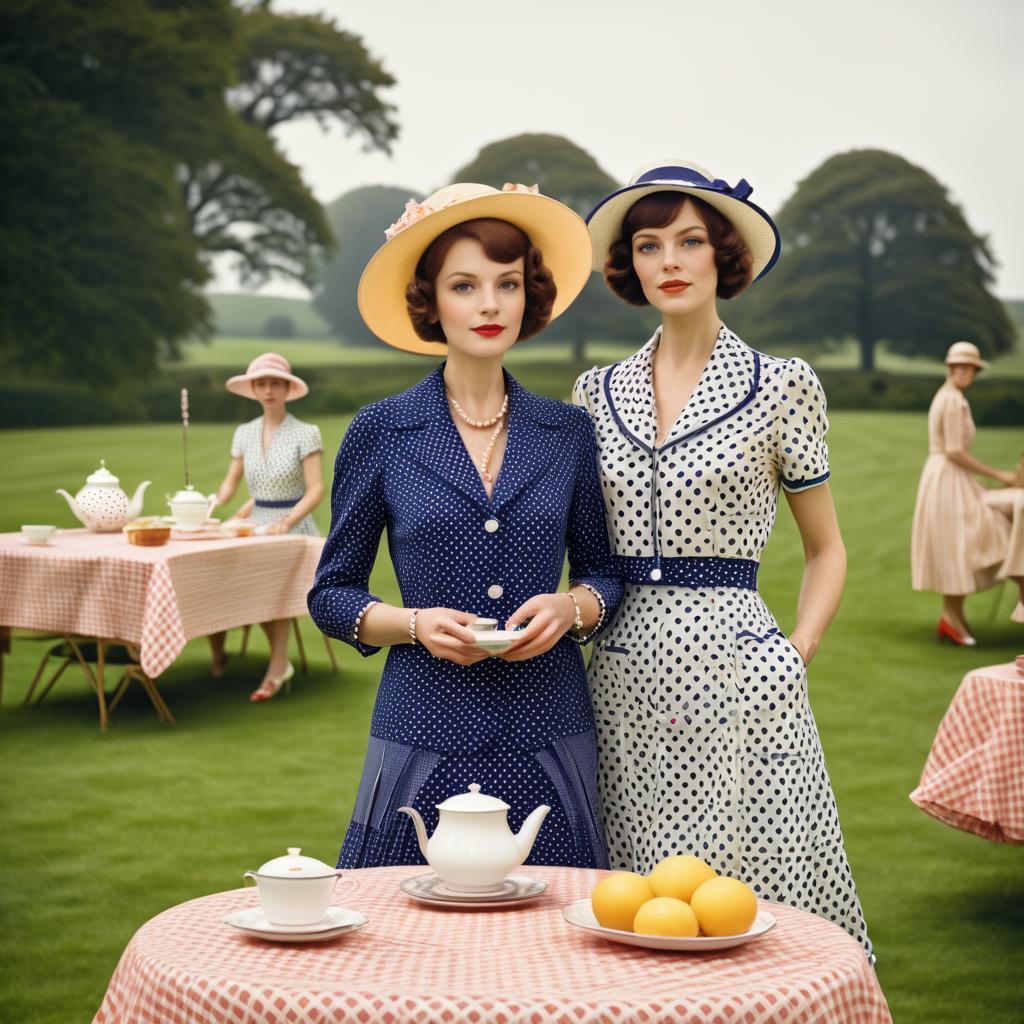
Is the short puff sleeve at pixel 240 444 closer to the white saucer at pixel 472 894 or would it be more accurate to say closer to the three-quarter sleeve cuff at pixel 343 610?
the three-quarter sleeve cuff at pixel 343 610

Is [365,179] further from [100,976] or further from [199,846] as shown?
[100,976]

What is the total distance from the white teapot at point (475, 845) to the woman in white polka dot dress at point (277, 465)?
537 cm

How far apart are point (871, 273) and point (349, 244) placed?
17.6 ft

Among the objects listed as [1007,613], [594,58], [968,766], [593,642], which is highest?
[594,58]

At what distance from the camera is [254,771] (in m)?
5.82

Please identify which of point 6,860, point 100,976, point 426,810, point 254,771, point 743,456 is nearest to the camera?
point 426,810

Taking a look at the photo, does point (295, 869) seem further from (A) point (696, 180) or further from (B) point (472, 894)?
(A) point (696, 180)

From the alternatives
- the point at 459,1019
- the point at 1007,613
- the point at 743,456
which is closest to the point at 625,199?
the point at 743,456

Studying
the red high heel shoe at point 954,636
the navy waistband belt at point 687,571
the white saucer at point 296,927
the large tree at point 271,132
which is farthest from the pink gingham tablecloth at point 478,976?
the large tree at point 271,132

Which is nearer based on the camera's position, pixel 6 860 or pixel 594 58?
pixel 6 860

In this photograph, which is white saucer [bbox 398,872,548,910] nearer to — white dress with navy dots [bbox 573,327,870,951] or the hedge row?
white dress with navy dots [bbox 573,327,870,951]

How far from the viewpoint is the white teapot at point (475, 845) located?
64.1 inches

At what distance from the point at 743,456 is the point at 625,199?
0.43m

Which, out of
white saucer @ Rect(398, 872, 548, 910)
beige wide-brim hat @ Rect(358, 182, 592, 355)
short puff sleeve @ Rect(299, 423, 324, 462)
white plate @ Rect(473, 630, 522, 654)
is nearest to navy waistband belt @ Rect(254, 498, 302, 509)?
short puff sleeve @ Rect(299, 423, 324, 462)
